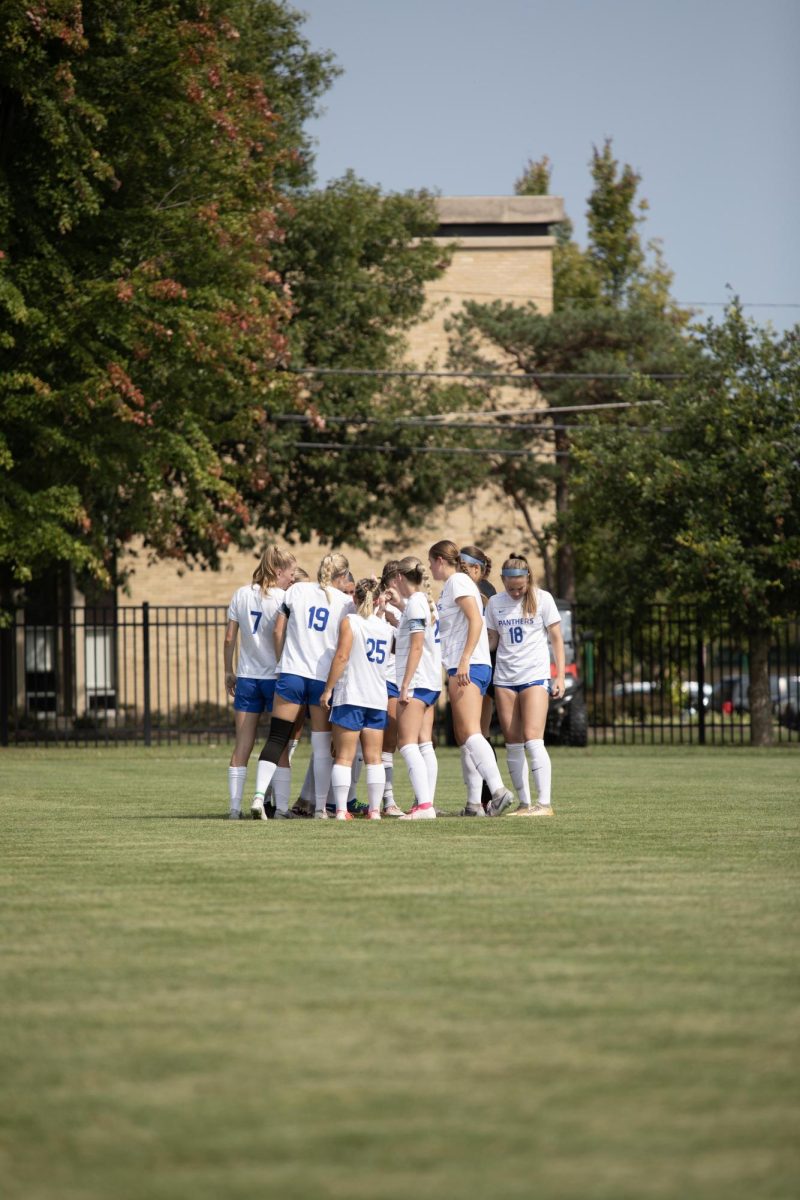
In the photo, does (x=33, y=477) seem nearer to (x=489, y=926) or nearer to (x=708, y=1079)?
(x=489, y=926)

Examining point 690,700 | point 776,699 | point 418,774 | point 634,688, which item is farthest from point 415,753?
point 634,688

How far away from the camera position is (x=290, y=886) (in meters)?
8.20

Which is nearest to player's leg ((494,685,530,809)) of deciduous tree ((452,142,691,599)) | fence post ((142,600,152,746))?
fence post ((142,600,152,746))

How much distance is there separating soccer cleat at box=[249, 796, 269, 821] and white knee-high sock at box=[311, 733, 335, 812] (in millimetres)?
454

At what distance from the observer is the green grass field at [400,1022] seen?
3.58 meters

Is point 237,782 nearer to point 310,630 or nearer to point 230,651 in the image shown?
point 230,651

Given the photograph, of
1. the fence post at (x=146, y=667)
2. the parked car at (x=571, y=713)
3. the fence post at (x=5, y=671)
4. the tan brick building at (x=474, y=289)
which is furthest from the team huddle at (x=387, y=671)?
the tan brick building at (x=474, y=289)

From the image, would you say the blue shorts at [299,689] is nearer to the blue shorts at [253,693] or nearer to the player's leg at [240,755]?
the blue shorts at [253,693]

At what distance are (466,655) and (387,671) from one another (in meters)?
0.66

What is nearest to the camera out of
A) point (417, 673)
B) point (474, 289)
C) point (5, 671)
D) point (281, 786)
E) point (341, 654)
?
point (341, 654)

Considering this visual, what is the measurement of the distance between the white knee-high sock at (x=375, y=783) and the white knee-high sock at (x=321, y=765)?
0.39 m

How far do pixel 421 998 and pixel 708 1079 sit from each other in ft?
4.14

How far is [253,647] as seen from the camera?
41.6 ft

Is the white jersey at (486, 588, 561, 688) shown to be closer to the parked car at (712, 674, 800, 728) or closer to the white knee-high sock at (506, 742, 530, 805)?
the white knee-high sock at (506, 742, 530, 805)
